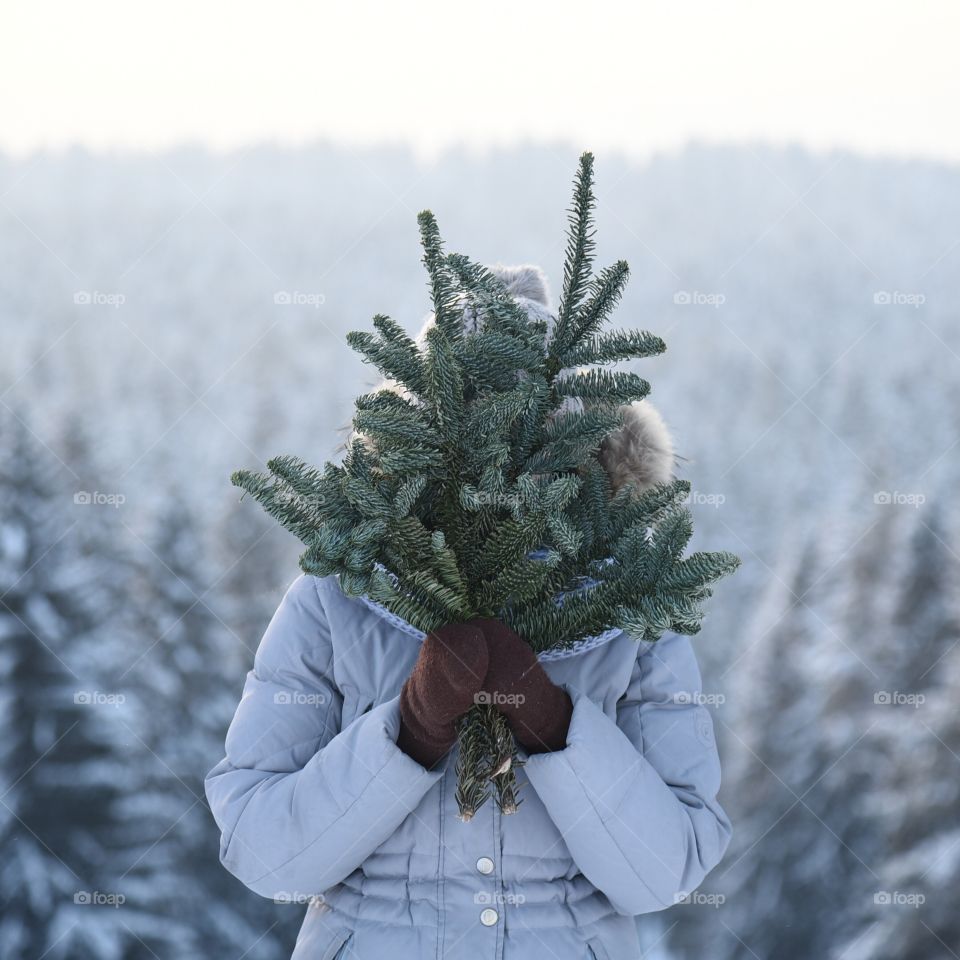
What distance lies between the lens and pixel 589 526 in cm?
99

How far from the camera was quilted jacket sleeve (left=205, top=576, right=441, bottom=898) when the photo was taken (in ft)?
3.35

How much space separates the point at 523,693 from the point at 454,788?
224 mm

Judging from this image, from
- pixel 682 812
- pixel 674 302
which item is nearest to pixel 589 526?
pixel 682 812

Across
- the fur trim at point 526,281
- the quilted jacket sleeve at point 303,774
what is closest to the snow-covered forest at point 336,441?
the quilted jacket sleeve at point 303,774

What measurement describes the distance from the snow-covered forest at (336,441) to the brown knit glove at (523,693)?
10.2ft

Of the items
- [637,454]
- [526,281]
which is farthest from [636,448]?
[526,281]

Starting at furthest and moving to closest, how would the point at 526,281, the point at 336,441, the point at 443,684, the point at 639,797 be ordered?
1. the point at 336,441
2. the point at 526,281
3. the point at 639,797
4. the point at 443,684

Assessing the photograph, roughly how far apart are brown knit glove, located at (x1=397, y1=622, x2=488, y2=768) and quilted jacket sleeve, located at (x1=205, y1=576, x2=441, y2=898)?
0.05 m

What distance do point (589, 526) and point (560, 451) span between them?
9cm

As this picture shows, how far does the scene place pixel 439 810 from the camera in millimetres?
1091

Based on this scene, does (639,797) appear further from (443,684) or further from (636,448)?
(636,448)

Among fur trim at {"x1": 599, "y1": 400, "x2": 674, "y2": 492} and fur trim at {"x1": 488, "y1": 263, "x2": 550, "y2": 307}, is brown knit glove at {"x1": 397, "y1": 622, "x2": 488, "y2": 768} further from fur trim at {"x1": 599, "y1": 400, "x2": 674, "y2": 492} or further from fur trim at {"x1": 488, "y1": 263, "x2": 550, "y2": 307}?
fur trim at {"x1": 488, "y1": 263, "x2": 550, "y2": 307}

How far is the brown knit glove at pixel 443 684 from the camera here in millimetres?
894

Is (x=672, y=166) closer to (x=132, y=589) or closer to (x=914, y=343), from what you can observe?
(x=914, y=343)
